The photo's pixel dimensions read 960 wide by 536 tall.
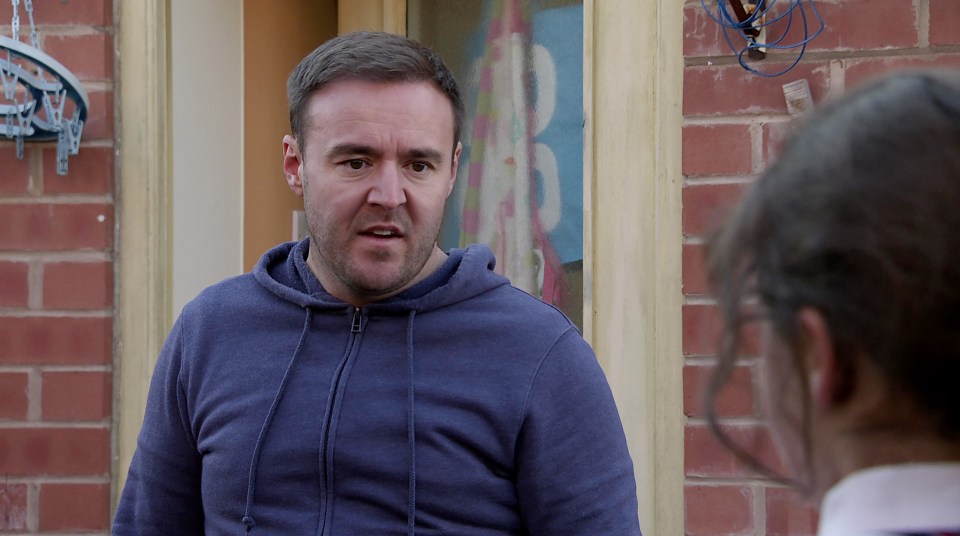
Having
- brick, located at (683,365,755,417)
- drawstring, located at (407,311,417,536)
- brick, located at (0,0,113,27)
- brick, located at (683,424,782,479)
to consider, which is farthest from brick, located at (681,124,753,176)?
brick, located at (0,0,113,27)

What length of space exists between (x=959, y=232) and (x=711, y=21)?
185cm

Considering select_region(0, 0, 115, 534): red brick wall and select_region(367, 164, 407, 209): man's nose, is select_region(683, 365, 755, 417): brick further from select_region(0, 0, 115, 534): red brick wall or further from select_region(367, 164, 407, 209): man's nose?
select_region(0, 0, 115, 534): red brick wall

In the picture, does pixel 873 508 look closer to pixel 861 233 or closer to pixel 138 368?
pixel 861 233

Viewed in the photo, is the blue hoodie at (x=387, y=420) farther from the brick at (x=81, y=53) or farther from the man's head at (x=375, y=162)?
the brick at (x=81, y=53)

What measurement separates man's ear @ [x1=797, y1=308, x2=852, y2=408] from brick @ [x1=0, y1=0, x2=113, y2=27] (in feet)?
7.73

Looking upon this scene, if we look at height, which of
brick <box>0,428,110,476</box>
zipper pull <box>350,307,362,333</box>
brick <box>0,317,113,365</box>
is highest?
zipper pull <box>350,307,362,333</box>

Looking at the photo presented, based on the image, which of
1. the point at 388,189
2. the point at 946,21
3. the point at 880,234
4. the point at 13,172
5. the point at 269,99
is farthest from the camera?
the point at 269,99

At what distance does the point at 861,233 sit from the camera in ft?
2.71

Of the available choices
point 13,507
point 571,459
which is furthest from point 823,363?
point 13,507

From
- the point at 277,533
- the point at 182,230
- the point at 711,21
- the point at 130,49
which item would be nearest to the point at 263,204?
the point at 182,230

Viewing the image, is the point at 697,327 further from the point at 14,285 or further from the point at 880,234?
the point at 880,234

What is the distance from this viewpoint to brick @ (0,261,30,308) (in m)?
2.84

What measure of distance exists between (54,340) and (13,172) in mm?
404

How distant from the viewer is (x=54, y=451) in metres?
2.84
